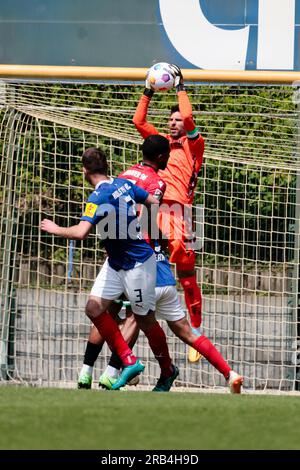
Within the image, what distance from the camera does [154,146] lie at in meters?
8.11

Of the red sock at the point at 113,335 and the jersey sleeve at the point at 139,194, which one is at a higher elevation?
the jersey sleeve at the point at 139,194

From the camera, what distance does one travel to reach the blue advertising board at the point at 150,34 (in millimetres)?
10273

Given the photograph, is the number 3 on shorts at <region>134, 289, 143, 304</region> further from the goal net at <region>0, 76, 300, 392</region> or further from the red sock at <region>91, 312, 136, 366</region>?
the goal net at <region>0, 76, 300, 392</region>

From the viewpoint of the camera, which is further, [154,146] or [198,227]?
[198,227]

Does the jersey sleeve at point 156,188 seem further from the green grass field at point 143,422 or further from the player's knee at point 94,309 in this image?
the green grass field at point 143,422

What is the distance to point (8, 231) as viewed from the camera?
997 centimetres

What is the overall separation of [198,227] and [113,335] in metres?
2.99

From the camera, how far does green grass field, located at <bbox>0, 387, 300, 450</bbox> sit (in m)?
5.04

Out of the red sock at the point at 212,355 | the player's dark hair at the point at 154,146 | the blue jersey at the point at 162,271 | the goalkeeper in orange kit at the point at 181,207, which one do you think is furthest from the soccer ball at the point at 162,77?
the red sock at the point at 212,355

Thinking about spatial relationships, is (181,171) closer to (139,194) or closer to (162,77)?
(162,77)

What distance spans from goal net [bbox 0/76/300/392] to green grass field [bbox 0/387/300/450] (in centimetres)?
335

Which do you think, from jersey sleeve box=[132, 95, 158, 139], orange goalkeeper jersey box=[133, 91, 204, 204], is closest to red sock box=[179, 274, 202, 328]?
orange goalkeeper jersey box=[133, 91, 204, 204]

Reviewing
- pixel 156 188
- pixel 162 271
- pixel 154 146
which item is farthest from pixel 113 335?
pixel 154 146

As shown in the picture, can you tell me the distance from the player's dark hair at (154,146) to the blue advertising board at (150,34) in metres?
2.31
